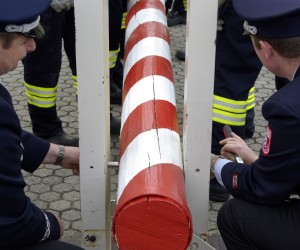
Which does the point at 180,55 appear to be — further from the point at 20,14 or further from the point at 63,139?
the point at 20,14

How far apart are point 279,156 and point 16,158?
84cm

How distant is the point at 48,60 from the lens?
3.56 meters

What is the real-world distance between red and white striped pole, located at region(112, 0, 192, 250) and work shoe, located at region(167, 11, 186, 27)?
3.68 metres

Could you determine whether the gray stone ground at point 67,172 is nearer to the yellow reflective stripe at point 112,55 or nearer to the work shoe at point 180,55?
the work shoe at point 180,55

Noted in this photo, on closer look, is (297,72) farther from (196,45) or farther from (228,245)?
(228,245)

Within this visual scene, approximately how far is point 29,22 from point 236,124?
1729 millimetres

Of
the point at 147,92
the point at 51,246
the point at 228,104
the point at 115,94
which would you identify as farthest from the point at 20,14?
the point at 115,94

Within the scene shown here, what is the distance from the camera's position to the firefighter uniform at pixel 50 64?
3.51 meters

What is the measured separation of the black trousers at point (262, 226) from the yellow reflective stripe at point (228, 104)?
1.17 meters

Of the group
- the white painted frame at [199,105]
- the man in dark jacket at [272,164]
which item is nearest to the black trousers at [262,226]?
the man in dark jacket at [272,164]

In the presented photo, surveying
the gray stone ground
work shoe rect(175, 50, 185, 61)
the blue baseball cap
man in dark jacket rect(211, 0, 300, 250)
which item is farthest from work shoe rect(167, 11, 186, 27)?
the blue baseball cap

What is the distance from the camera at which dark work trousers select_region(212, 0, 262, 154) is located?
309 cm

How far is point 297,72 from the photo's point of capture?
1.98 meters

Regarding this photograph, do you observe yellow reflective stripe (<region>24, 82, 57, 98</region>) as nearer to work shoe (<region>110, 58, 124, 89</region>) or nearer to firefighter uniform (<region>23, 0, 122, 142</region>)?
firefighter uniform (<region>23, 0, 122, 142</region>)
